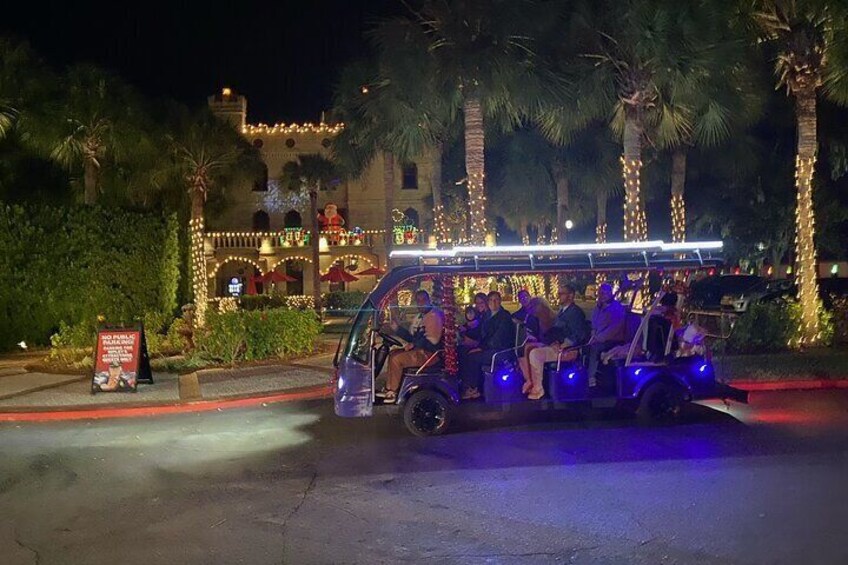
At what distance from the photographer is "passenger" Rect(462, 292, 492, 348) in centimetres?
1080

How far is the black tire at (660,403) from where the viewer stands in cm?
1039

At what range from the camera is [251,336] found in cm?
1703

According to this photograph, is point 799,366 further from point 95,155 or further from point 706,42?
point 95,155

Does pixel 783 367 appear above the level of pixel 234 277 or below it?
below

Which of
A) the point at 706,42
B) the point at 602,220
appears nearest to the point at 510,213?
the point at 602,220

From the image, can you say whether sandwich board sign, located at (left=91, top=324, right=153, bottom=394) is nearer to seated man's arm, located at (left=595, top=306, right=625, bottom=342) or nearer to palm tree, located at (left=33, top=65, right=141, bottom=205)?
seated man's arm, located at (left=595, top=306, right=625, bottom=342)

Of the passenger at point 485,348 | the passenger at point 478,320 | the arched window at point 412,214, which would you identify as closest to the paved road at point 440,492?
the passenger at point 485,348

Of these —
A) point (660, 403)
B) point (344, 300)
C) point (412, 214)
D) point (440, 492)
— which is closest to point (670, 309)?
point (660, 403)

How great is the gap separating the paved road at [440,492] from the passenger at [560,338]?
0.66m

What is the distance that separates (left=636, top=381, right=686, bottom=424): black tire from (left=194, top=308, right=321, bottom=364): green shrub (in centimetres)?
891

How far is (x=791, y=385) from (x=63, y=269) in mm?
16372

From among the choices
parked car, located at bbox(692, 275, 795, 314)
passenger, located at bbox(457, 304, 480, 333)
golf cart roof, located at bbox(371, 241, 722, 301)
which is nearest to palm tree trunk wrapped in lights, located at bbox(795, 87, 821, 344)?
golf cart roof, located at bbox(371, 241, 722, 301)

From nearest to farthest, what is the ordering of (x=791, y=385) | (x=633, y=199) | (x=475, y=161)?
(x=791, y=385) < (x=633, y=199) < (x=475, y=161)

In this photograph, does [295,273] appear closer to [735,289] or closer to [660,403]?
[735,289]
